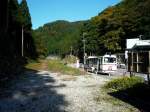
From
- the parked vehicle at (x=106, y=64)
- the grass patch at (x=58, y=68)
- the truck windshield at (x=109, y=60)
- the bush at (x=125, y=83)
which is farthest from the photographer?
the grass patch at (x=58, y=68)

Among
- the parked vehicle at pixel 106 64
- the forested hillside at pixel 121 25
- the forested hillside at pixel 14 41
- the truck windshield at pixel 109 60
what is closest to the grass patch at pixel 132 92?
the forested hillside at pixel 14 41

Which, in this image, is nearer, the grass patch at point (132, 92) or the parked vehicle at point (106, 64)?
the grass patch at point (132, 92)

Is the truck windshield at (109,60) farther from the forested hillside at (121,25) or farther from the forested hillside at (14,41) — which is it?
the forested hillside at (121,25)

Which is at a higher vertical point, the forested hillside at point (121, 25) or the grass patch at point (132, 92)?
the forested hillside at point (121, 25)

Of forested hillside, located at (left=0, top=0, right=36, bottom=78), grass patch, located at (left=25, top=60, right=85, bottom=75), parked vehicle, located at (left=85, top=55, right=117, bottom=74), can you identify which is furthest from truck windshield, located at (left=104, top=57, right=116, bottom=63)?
forested hillside, located at (left=0, top=0, right=36, bottom=78)

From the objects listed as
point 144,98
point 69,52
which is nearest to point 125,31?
point 144,98

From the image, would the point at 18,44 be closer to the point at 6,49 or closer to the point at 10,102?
the point at 6,49

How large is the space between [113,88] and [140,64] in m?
6.34

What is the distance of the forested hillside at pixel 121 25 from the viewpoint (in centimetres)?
7412

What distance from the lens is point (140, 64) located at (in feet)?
47.5

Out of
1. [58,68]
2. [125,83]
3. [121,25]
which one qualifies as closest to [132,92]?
[125,83]

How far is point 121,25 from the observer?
76.9m

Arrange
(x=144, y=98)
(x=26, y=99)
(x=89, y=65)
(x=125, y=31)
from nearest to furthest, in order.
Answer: (x=144, y=98) → (x=26, y=99) → (x=89, y=65) → (x=125, y=31)

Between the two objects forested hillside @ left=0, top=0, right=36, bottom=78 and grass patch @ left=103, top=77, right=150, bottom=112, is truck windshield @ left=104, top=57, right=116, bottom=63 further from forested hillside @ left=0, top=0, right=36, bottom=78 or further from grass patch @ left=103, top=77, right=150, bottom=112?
grass patch @ left=103, top=77, right=150, bottom=112
